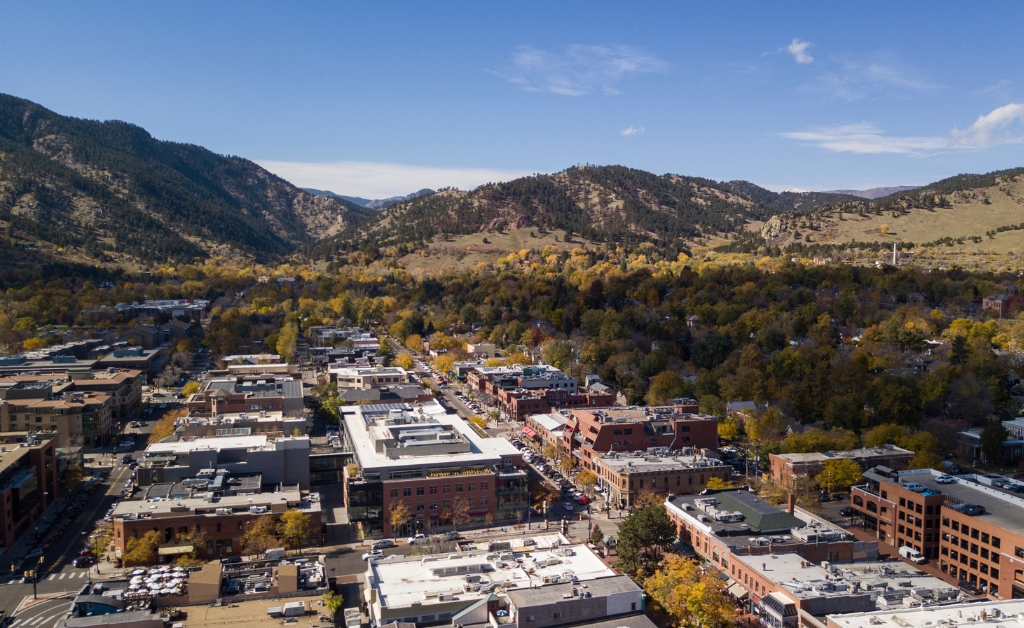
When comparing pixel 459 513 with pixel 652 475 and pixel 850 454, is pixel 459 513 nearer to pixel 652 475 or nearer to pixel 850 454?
pixel 652 475

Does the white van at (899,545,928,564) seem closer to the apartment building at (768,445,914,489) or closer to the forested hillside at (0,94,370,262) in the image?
the apartment building at (768,445,914,489)

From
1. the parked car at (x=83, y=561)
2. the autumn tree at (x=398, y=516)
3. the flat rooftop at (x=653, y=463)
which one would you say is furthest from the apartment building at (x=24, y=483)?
the flat rooftop at (x=653, y=463)

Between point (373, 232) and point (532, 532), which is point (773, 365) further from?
point (373, 232)

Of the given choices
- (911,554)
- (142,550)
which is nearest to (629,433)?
(911,554)

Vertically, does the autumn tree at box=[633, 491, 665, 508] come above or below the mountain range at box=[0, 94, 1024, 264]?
below

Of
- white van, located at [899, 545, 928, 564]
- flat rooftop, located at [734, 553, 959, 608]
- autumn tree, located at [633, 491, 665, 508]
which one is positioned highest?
flat rooftop, located at [734, 553, 959, 608]

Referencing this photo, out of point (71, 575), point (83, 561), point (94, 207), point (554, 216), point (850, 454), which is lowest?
point (71, 575)

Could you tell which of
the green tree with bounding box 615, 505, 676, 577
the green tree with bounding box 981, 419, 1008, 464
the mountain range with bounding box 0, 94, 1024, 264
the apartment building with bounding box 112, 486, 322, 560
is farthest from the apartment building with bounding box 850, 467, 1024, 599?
the mountain range with bounding box 0, 94, 1024, 264
